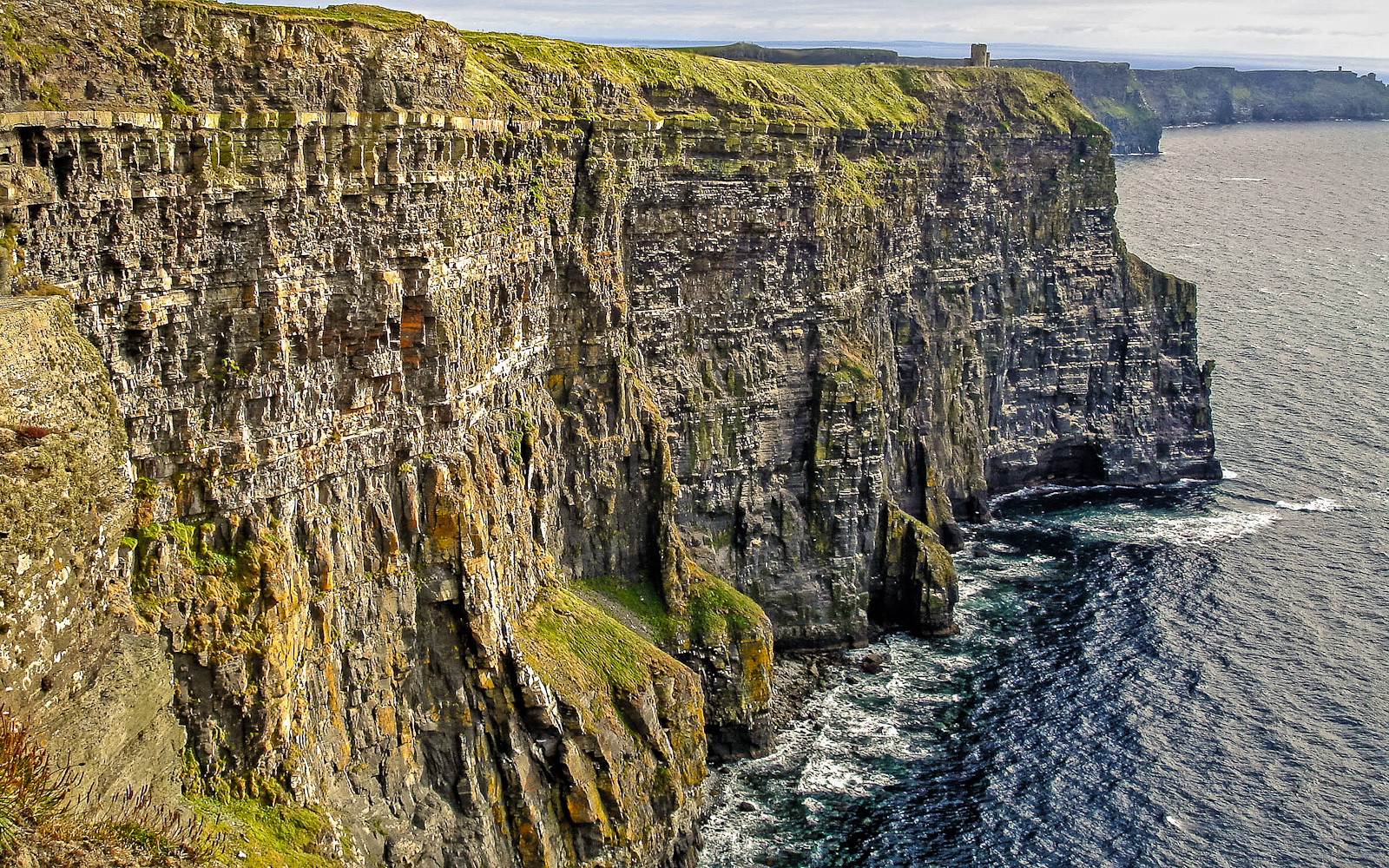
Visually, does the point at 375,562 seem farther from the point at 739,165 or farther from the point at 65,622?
the point at 739,165

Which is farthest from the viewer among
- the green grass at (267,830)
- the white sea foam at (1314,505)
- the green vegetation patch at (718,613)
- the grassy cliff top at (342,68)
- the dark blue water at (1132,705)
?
the white sea foam at (1314,505)

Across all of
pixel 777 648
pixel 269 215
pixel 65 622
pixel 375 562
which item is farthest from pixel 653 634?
pixel 65 622

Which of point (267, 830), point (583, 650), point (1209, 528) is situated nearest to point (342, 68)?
point (267, 830)

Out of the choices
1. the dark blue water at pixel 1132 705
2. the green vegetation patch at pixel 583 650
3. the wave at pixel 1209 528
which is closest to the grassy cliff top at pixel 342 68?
the green vegetation patch at pixel 583 650

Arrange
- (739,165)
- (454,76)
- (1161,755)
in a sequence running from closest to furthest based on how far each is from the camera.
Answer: (454,76)
(1161,755)
(739,165)

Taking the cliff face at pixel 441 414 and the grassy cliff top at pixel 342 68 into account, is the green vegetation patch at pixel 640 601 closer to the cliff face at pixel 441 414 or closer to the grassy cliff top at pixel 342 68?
the cliff face at pixel 441 414

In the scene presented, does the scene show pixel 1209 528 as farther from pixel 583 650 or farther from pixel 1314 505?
pixel 583 650

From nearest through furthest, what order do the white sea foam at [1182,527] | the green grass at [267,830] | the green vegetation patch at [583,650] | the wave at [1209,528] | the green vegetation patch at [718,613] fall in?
the green grass at [267,830], the green vegetation patch at [583,650], the green vegetation patch at [718,613], the wave at [1209,528], the white sea foam at [1182,527]
